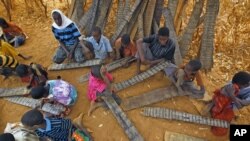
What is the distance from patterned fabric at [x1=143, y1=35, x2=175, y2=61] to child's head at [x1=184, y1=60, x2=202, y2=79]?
0.57 metres

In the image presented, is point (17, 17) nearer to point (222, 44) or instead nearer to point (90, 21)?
point (90, 21)

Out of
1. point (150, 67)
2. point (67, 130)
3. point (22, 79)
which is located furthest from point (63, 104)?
point (150, 67)

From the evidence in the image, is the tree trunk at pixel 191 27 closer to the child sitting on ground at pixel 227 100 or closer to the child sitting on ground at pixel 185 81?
the child sitting on ground at pixel 185 81

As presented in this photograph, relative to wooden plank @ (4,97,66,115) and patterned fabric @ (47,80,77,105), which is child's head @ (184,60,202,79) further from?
wooden plank @ (4,97,66,115)

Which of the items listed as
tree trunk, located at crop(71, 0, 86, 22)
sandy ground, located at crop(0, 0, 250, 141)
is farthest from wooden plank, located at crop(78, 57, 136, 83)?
tree trunk, located at crop(71, 0, 86, 22)

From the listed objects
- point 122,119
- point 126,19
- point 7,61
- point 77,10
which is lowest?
point 122,119

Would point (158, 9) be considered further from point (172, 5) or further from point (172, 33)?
point (172, 33)

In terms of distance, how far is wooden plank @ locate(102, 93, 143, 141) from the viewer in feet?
13.7

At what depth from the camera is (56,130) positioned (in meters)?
3.72

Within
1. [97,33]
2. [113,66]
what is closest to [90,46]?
[97,33]

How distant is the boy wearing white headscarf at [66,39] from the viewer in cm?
518

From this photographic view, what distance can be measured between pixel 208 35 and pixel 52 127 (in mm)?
2983

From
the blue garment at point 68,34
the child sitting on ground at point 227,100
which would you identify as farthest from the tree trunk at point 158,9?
the child sitting on ground at point 227,100

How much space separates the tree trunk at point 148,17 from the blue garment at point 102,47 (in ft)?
2.44
